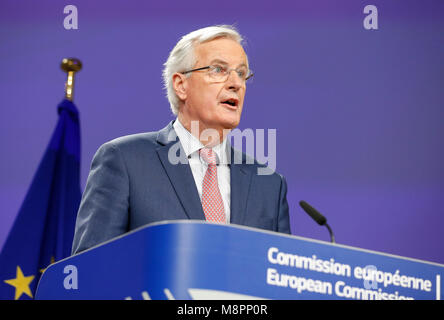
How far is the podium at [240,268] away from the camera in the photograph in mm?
1325

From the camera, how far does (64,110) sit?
3658 millimetres

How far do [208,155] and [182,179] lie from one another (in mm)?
230

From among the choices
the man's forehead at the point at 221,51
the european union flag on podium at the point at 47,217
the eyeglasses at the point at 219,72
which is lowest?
the european union flag on podium at the point at 47,217

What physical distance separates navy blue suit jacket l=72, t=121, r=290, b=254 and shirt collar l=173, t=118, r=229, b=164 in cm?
4

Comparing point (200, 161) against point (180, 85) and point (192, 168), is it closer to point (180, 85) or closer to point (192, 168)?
point (192, 168)

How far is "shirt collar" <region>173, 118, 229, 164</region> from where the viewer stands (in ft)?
7.95

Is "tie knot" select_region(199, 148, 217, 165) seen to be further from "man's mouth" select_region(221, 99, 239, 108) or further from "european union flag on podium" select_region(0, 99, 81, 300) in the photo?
"european union flag on podium" select_region(0, 99, 81, 300)

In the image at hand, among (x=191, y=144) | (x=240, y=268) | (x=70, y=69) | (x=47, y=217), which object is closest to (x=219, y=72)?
(x=191, y=144)

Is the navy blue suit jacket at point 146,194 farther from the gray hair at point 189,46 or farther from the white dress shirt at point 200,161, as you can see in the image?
the gray hair at point 189,46

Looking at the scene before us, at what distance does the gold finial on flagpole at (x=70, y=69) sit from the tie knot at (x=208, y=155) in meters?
1.52

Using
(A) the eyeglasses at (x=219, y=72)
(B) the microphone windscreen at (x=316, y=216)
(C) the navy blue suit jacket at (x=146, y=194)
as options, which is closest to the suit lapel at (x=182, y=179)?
(C) the navy blue suit jacket at (x=146, y=194)

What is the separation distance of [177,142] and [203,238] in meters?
1.12
